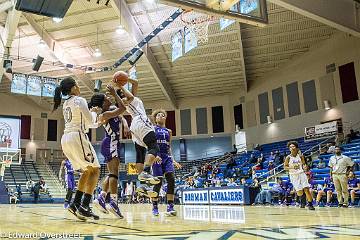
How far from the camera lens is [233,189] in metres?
12.0

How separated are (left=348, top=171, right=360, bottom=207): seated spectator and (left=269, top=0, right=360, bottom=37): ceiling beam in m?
5.68

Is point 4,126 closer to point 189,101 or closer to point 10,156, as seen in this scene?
point 10,156

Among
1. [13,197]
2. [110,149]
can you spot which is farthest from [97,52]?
[110,149]

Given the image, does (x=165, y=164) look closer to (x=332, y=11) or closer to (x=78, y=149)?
(x=78, y=149)

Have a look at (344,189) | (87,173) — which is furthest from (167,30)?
(87,173)

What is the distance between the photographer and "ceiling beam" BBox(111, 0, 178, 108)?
15983 mm

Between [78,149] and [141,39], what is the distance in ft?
50.1

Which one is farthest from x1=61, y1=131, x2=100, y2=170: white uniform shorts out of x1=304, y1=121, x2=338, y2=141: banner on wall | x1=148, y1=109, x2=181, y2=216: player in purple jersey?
x1=304, y1=121, x2=338, y2=141: banner on wall

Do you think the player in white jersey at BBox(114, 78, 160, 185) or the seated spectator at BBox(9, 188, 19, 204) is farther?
the seated spectator at BBox(9, 188, 19, 204)

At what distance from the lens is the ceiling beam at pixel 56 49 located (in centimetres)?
1758

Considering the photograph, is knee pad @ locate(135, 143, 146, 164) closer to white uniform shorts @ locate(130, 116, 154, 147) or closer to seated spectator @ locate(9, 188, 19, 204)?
white uniform shorts @ locate(130, 116, 154, 147)

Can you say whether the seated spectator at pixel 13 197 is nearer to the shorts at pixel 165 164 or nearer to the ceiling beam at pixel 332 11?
the ceiling beam at pixel 332 11

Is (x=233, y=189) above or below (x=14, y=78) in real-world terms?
below

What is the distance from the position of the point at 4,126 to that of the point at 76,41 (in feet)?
20.3
